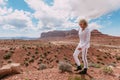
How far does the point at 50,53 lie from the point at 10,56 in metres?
5.93

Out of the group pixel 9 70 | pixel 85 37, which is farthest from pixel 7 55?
pixel 85 37

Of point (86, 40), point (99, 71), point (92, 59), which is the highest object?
point (86, 40)

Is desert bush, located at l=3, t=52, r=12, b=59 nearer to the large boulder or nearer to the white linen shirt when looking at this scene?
the large boulder

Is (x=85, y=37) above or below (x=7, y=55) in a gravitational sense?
above

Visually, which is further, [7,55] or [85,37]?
[7,55]

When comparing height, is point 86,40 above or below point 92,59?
above

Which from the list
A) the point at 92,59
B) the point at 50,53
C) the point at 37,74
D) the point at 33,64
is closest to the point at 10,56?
the point at 33,64

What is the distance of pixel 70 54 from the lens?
95.1 ft

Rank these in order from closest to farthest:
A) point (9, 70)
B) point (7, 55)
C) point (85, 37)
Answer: point (85, 37), point (9, 70), point (7, 55)

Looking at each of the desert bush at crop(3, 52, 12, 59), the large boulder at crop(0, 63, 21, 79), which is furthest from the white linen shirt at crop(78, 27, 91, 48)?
the desert bush at crop(3, 52, 12, 59)

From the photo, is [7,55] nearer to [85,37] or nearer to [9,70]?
[9,70]

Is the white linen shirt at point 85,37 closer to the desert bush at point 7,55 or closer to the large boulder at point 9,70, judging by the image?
the large boulder at point 9,70

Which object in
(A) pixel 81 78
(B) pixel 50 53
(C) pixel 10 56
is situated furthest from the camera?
(B) pixel 50 53

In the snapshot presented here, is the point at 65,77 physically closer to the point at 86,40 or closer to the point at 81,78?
the point at 81,78
